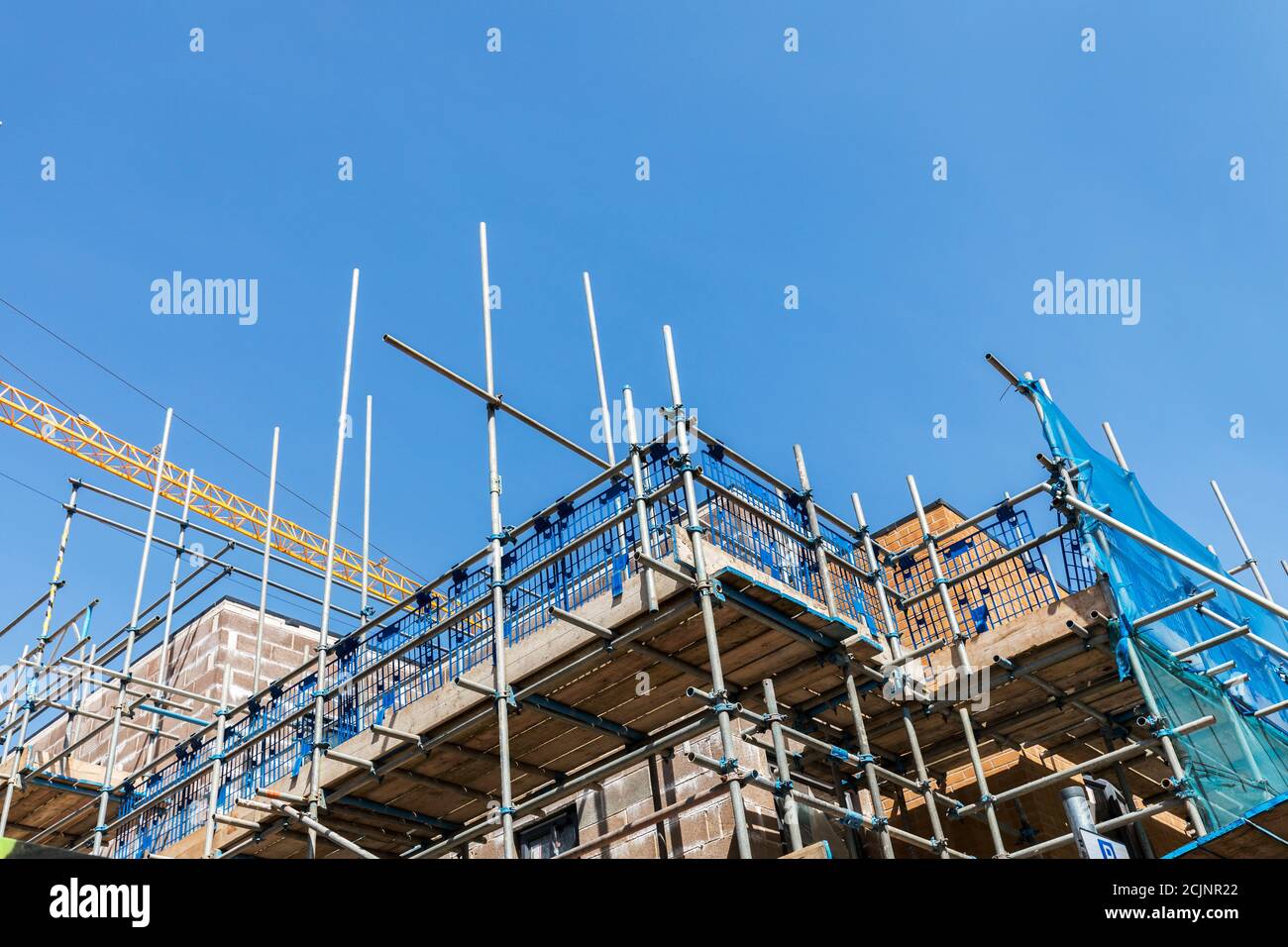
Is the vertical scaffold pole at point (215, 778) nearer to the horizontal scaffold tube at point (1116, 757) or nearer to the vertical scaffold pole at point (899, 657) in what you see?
the vertical scaffold pole at point (899, 657)

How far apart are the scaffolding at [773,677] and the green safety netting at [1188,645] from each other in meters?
0.04

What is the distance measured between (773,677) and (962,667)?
2185mm

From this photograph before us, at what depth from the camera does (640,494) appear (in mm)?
12812

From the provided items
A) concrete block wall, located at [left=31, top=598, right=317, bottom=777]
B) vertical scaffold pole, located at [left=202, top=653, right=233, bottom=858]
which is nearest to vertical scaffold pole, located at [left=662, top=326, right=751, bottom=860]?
vertical scaffold pole, located at [left=202, top=653, right=233, bottom=858]

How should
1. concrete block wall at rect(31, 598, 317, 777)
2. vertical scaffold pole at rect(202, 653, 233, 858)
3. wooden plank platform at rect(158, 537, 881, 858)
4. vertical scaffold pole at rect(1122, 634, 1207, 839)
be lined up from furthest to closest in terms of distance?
concrete block wall at rect(31, 598, 317, 777) → vertical scaffold pole at rect(202, 653, 233, 858) → wooden plank platform at rect(158, 537, 881, 858) → vertical scaffold pole at rect(1122, 634, 1207, 839)

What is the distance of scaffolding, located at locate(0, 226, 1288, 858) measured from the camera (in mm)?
12367

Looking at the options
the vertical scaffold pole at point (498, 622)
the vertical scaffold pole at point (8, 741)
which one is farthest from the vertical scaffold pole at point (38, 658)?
the vertical scaffold pole at point (498, 622)

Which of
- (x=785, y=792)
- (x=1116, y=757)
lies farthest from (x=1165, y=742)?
(x=785, y=792)

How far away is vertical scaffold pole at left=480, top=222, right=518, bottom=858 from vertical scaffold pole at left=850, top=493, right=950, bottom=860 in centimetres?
454

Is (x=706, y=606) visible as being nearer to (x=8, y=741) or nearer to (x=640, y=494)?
(x=640, y=494)

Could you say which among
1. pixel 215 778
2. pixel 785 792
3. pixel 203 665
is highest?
pixel 203 665

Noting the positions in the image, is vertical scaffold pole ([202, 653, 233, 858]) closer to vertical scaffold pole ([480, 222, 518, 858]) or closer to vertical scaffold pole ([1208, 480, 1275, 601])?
vertical scaffold pole ([480, 222, 518, 858])

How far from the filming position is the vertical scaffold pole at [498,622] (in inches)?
470
